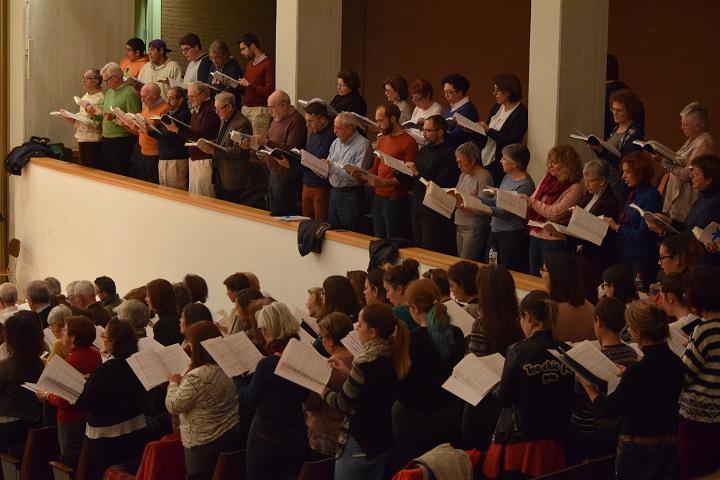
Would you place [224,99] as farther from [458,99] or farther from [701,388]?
[701,388]

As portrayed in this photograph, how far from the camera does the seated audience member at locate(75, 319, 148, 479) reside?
706 centimetres

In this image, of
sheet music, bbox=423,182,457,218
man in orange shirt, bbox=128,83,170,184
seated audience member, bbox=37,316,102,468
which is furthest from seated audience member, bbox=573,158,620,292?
man in orange shirt, bbox=128,83,170,184

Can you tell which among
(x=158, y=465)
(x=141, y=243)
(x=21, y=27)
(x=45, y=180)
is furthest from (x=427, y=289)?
(x=21, y=27)

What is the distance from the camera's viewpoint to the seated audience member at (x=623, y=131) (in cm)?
888

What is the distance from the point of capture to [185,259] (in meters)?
13.0

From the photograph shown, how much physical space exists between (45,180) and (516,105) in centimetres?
772

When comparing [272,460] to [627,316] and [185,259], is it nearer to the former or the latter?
[627,316]

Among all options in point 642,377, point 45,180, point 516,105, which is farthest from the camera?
point 45,180

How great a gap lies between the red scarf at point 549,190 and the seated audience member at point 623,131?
35cm

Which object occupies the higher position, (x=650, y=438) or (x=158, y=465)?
(x=650, y=438)

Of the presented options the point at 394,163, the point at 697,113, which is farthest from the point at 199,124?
the point at 697,113

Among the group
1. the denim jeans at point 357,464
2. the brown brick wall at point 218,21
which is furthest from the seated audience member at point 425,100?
the brown brick wall at point 218,21

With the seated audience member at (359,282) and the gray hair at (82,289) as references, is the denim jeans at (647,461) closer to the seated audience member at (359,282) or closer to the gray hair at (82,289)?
the seated audience member at (359,282)

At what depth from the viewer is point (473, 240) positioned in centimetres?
959
